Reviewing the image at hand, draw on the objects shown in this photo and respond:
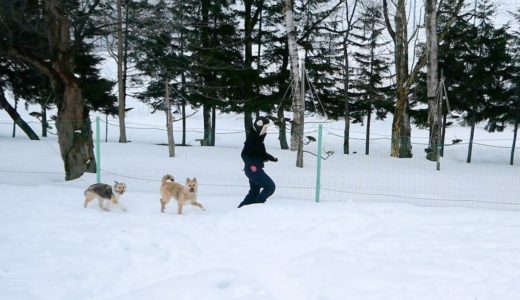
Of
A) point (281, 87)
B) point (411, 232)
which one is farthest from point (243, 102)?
point (411, 232)

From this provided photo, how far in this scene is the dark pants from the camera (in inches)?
279

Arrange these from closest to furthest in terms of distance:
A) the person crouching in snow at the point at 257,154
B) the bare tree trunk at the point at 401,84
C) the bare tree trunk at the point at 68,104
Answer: the person crouching in snow at the point at 257,154 < the bare tree trunk at the point at 68,104 < the bare tree trunk at the point at 401,84

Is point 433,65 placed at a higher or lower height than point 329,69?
lower

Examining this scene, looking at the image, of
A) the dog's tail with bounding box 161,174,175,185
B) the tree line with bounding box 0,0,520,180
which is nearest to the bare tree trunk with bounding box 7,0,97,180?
the dog's tail with bounding box 161,174,175,185

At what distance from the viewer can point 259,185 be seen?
23.6 feet

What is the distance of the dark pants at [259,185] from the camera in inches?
279

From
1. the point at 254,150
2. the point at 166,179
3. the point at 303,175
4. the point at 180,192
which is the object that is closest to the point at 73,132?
the point at 166,179

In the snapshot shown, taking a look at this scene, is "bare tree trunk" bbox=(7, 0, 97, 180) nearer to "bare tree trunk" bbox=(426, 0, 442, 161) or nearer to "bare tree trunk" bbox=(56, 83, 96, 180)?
"bare tree trunk" bbox=(56, 83, 96, 180)

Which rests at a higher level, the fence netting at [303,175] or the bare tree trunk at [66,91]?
the bare tree trunk at [66,91]

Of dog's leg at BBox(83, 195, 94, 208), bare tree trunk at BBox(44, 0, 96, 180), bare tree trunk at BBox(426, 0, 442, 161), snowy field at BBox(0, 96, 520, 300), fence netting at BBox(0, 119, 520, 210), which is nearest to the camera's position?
snowy field at BBox(0, 96, 520, 300)

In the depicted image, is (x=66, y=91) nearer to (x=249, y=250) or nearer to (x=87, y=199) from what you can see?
(x=87, y=199)

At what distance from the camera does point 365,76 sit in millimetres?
25172

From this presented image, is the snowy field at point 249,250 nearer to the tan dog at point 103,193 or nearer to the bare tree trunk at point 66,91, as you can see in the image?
the tan dog at point 103,193

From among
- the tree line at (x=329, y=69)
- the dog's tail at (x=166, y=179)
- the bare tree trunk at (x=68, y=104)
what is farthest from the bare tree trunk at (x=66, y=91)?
the tree line at (x=329, y=69)
